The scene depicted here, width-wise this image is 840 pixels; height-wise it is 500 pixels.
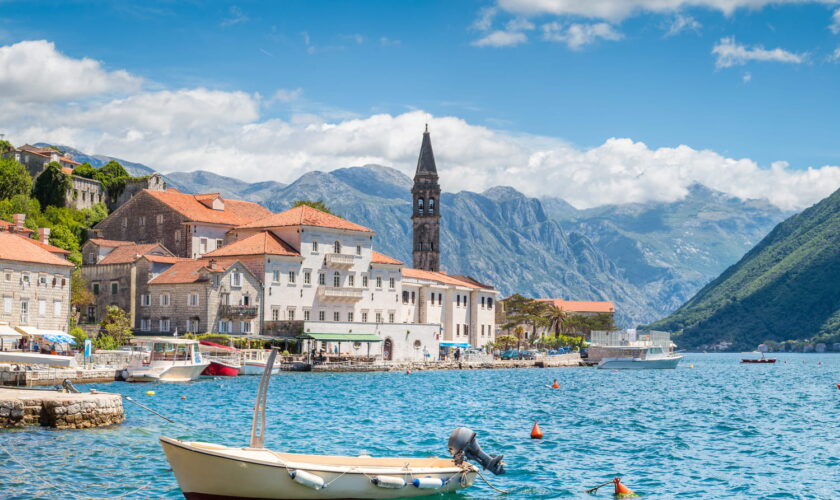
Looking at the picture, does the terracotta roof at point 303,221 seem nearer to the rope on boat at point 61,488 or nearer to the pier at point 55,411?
the pier at point 55,411

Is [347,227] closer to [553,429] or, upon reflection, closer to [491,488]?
[553,429]

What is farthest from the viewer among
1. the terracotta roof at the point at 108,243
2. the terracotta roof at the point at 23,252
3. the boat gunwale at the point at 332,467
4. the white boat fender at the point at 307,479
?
the terracotta roof at the point at 108,243

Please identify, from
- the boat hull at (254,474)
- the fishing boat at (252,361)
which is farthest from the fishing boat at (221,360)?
the boat hull at (254,474)

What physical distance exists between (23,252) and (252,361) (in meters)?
18.7

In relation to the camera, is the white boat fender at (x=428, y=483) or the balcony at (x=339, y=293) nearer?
the white boat fender at (x=428, y=483)

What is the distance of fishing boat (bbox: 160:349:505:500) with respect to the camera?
21750 millimetres

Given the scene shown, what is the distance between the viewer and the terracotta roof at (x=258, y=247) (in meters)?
90.1

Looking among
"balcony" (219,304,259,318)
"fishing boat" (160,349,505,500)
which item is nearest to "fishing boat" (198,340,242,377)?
"balcony" (219,304,259,318)

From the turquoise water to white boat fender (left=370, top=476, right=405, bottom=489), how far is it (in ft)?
8.85

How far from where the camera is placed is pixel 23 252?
70812 millimetres

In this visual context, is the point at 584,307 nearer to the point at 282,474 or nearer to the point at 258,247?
the point at 258,247

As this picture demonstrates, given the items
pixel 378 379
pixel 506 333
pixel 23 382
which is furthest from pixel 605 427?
pixel 506 333

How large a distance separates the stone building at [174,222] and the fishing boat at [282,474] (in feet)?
247

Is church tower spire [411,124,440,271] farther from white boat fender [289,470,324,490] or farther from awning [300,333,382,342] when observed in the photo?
white boat fender [289,470,324,490]
